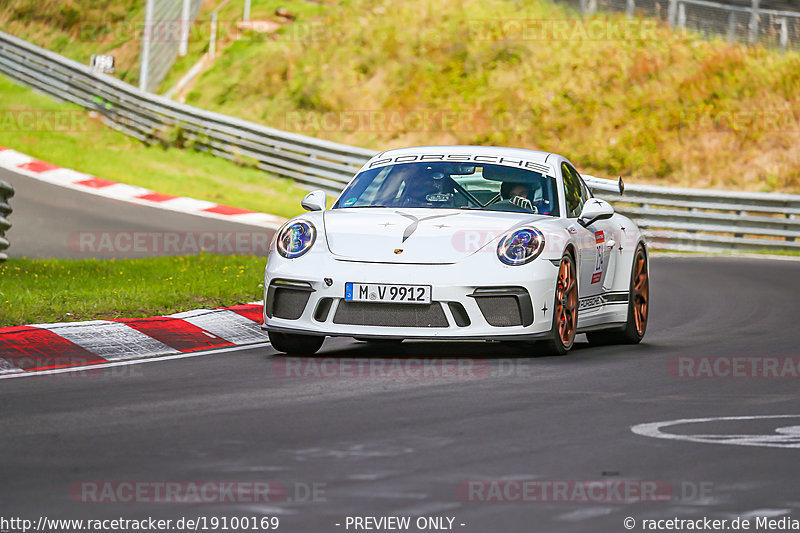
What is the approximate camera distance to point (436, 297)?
8594mm

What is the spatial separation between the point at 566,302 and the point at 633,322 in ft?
5.05

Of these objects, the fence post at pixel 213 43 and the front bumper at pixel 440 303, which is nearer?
the front bumper at pixel 440 303

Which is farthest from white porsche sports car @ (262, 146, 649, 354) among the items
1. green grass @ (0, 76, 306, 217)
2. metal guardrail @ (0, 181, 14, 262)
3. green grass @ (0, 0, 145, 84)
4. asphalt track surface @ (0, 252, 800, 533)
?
green grass @ (0, 0, 145, 84)

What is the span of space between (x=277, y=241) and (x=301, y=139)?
1706 cm

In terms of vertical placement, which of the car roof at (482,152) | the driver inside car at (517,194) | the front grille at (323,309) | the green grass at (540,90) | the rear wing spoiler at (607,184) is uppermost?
the green grass at (540,90)

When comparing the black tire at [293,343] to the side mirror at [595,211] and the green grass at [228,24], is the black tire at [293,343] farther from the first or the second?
the green grass at [228,24]

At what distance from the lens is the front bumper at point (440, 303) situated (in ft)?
28.2

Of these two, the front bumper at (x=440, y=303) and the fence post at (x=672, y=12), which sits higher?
the fence post at (x=672, y=12)

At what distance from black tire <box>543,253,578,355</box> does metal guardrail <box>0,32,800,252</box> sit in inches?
555

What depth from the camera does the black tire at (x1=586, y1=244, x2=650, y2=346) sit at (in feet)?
34.4

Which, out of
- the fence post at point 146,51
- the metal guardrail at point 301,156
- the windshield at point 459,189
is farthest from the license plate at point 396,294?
the fence post at point 146,51

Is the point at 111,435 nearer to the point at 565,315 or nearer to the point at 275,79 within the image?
the point at 565,315

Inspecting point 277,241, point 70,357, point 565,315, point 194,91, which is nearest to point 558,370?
point 565,315

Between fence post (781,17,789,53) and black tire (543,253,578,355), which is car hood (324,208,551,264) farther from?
fence post (781,17,789,53)
